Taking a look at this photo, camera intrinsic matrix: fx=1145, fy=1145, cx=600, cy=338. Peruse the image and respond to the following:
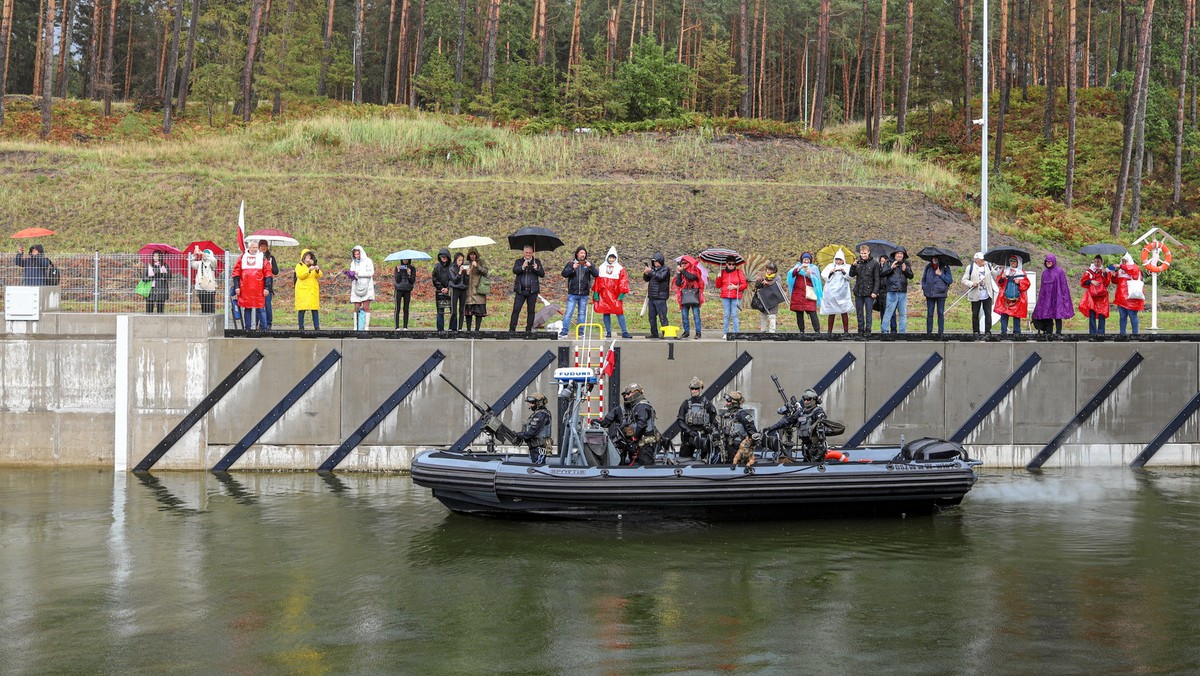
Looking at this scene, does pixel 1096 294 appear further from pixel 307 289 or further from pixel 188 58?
pixel 188 58

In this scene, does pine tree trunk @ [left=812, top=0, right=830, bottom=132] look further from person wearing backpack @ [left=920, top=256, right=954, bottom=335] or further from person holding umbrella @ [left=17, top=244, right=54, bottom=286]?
person holding umbrella @ [left=17, top=244, right=54, bottom=286]

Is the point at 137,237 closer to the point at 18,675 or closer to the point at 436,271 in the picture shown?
the point at 436,271

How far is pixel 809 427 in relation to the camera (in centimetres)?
1491

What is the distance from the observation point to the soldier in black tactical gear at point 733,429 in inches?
583

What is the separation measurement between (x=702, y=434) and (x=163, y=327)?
8.57 metres

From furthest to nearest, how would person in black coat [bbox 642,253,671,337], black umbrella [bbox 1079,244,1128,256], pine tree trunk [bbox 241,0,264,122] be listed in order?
pine tree trunk [bbox 241,0,264,122], black umbrella [bbox 1079,244,1128,256], person in black coat [bbox 642,253,671,337]

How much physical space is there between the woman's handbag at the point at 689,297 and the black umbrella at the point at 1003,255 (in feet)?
16.7

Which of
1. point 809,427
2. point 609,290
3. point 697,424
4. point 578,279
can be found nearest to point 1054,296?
point 809,427

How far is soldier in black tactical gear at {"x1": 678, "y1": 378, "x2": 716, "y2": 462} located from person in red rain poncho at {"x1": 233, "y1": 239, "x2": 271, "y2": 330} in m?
7.50

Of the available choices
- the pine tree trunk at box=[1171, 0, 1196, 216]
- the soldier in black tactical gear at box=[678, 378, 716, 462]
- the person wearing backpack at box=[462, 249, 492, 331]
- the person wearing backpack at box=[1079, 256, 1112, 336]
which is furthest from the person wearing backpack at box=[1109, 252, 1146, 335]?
the pine tree trunk at box=[1171, 0, 1196, 216]

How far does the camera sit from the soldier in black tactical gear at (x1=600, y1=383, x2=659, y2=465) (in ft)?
48.4

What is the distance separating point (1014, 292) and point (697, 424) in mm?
7609

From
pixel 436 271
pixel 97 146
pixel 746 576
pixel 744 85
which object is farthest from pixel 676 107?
pixel 746 576

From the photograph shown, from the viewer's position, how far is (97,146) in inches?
1647
